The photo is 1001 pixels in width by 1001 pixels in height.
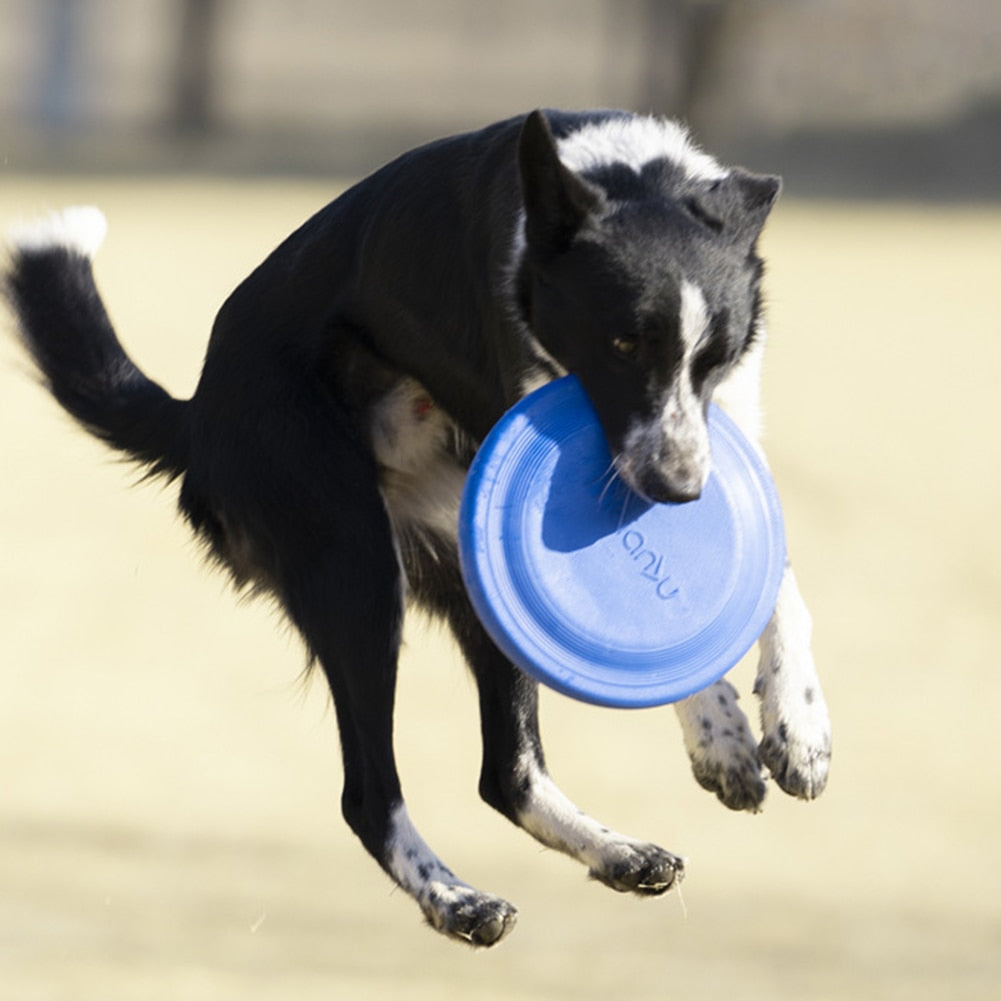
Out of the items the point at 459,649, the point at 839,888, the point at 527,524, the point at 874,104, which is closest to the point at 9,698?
the point at 839,888

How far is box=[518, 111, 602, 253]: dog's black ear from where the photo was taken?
144 inches

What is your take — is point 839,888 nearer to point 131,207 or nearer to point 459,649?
point 459,649

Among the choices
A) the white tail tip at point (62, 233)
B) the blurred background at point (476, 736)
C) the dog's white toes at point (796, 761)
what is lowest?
the blurred background at point (476, 736)

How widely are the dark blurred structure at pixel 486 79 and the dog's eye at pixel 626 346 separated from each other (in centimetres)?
2016

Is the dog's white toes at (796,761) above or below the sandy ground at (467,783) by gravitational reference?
above

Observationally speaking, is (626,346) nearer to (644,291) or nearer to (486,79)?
(644,291)

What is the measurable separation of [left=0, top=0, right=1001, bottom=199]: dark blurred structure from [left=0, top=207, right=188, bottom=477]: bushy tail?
61.7 feet

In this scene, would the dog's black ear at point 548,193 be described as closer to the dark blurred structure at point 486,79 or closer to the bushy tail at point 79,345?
the bushy tail at point 79,345

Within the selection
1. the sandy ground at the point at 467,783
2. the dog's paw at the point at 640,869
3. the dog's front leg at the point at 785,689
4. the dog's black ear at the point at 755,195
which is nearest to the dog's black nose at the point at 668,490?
the dog's front leg at the point at 785,689

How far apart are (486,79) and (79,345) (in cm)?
2589

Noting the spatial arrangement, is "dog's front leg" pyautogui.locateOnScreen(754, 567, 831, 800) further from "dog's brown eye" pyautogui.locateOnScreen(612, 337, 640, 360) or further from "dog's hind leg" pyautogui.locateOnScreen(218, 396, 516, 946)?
"dog's brown eye" pyautogui.locateOnScreen(612, 337, 640, 360)

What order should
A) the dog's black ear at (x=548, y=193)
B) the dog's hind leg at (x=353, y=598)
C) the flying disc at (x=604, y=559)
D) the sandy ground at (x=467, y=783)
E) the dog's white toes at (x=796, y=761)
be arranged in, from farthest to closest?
the sandy ground at (x=467, y=783)
the dog's hind leg at (x=353, y=598)
the dog's white toes at (x=796, y=761)
the flying disc at (x=604, y=559)
the dog's black ear at (x=548, y=193)

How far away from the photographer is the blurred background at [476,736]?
915 cm

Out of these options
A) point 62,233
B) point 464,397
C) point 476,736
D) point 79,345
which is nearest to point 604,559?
point 464,397
